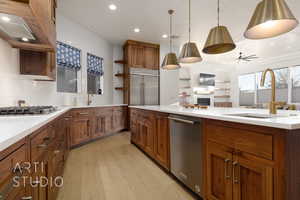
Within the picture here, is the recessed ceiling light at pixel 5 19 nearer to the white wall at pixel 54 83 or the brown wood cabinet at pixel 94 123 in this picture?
the white wall at pixel 54 83

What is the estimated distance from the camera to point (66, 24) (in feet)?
12.6

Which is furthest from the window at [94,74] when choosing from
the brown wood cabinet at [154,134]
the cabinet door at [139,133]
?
the cabinet door at [139,133]

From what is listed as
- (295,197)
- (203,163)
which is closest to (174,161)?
(203,163)

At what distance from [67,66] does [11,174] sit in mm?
3828

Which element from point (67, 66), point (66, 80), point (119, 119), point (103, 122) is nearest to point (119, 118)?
point (119, 119)

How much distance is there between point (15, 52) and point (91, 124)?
2145 millimetres

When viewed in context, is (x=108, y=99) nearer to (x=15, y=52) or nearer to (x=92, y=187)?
(x=15, y=52)

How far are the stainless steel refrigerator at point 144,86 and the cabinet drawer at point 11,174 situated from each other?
457 centimetres

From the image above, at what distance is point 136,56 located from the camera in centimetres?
542

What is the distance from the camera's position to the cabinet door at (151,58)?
5637 mm

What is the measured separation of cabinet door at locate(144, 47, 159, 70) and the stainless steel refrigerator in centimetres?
18

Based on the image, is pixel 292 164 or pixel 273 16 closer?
pixel 292 164

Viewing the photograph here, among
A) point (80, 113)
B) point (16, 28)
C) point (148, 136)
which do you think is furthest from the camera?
point (80, 113)

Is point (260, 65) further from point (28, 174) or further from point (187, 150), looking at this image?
point (28, 174)
